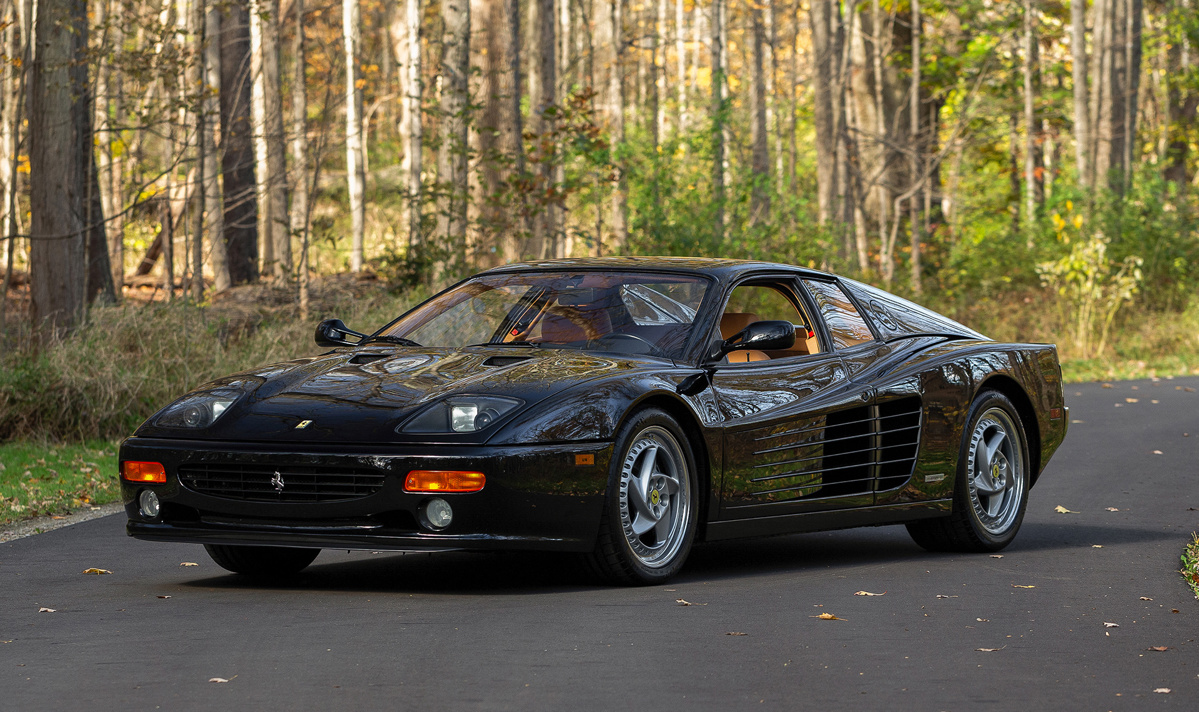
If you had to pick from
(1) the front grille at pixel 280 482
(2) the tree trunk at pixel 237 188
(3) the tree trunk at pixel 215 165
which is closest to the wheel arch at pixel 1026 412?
(1) the front grille at pixel 280 482

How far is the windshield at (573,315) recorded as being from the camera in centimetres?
700

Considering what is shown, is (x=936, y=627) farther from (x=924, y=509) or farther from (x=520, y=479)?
(x=924, y=509)

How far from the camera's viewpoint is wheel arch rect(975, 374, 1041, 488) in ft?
27.6

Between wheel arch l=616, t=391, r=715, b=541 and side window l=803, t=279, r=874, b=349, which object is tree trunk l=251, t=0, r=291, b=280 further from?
wheel arch l=616, t=391, r=715, b=541

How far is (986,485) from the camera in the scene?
324 inches

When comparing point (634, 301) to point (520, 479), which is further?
point (634, 301)

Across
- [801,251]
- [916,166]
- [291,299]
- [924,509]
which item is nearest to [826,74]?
[916,166]

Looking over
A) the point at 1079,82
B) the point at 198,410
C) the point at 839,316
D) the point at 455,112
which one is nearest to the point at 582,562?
the point at 198,410

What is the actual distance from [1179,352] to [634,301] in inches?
758

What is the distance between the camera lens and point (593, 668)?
4922mm

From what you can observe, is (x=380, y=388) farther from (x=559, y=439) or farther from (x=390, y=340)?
(x=390, y=340)

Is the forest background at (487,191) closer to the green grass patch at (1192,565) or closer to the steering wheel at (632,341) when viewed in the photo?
the steering wheel at (632,341)

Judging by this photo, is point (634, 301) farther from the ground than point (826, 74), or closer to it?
closer to it

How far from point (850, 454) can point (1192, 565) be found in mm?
1606
